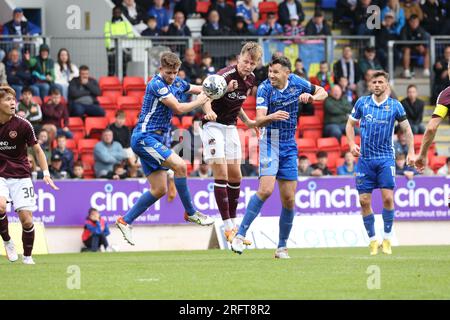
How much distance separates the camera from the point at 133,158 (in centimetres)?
2384

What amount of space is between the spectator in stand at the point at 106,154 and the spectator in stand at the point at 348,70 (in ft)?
20.9

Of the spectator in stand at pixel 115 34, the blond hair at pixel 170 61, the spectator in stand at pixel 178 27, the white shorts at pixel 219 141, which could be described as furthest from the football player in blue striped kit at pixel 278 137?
the spectator in stand at pixel 178 27

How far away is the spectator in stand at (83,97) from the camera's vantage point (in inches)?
1003

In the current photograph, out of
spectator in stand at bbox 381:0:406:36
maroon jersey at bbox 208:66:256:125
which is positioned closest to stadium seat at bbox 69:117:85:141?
spectator in stand at bbox 381:0:406:36

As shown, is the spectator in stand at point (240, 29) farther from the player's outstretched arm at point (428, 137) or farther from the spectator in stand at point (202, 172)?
the player's outstretched arm at point (428, 137)

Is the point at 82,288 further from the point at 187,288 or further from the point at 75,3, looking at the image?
the point at 75,3

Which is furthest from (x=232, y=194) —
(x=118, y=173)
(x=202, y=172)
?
(x=202, y=172)

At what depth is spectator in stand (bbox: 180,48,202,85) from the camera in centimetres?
2623

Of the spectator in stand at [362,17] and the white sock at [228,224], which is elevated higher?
the spectator in stand at [362,17]

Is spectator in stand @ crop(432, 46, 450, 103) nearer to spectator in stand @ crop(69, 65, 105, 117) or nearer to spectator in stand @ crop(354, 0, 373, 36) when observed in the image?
spectator in stand @ crop(354, 0, 373, 36)

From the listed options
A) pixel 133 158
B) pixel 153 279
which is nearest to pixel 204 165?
pixel 133 158
